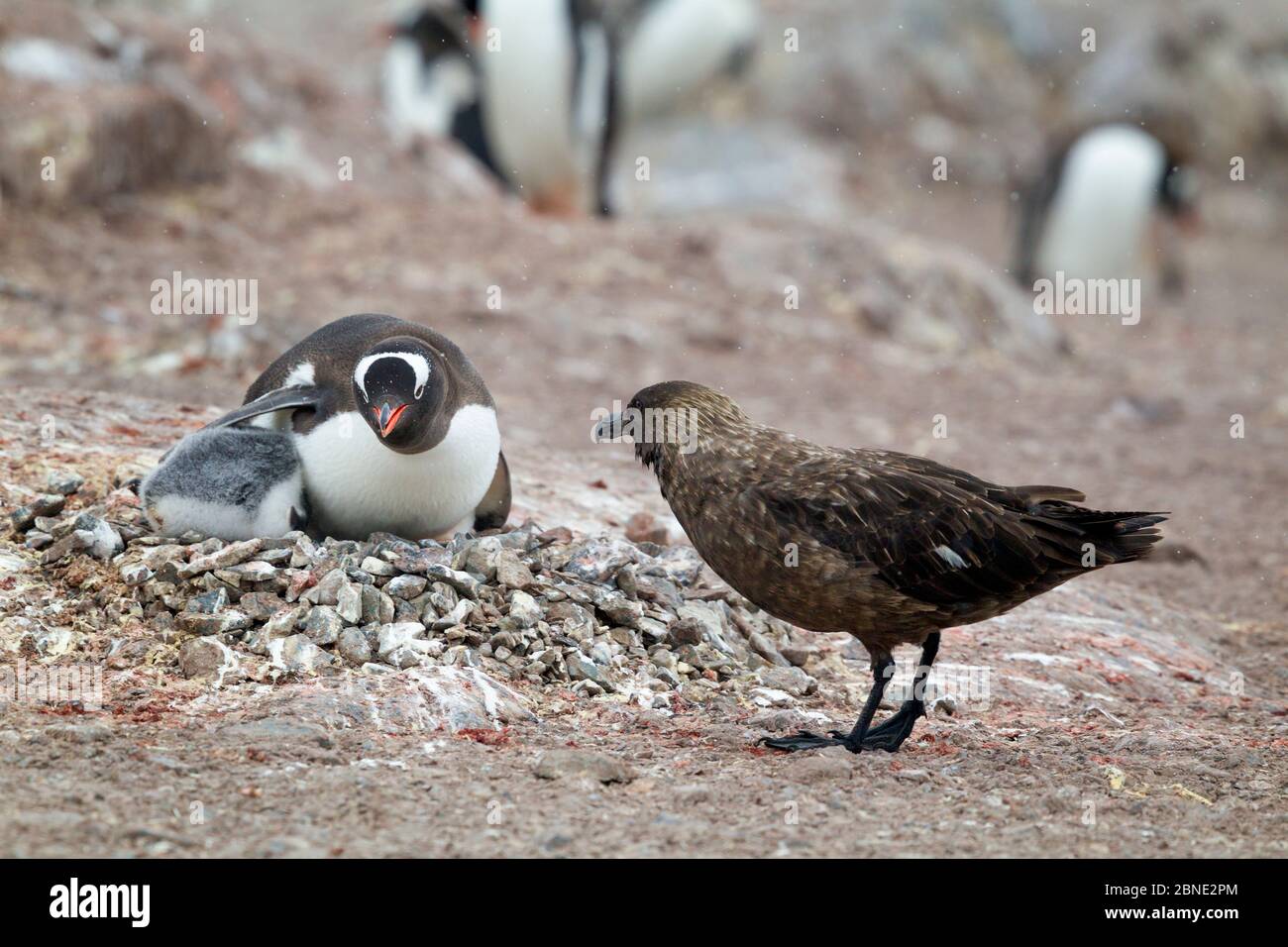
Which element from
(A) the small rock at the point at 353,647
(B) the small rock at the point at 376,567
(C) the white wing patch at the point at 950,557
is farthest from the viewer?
(B) the small rock at the point at 376,567

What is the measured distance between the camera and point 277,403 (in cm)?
431

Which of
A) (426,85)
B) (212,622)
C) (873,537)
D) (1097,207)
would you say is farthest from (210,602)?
(1097,207)

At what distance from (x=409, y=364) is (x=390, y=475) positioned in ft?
1.38

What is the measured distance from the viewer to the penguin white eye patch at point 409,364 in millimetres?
3963

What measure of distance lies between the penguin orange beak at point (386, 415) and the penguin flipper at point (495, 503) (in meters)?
0.80

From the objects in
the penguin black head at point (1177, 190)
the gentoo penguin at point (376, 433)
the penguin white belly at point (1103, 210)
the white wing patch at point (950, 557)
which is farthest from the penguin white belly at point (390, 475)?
the penguin black head at point (1177, 190)

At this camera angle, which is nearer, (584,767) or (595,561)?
(584,767)

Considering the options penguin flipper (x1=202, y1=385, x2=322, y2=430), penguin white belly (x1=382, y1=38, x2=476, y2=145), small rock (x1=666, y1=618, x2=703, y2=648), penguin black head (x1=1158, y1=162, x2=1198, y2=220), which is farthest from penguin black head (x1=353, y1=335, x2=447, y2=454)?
penguin black head (x1=1158, y1=162, x2=1198, y2=220)

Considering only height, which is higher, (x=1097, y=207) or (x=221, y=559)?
(x=1097, y=207)

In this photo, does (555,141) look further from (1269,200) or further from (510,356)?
(1269,200)

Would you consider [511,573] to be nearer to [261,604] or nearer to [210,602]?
[261,604]

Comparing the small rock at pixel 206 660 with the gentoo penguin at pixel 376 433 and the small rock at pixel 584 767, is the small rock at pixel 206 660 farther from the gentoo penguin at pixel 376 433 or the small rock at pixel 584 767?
the small rock at pixel 584 767

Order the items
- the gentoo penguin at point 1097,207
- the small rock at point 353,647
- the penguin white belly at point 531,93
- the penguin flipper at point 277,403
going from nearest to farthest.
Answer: the small rock at point 353,647, the penguin flipper at point 277,403, the penguin white belly at point 531,93, the gentoo penguin at point 1097,207

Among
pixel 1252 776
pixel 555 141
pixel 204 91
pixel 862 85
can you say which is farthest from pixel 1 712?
pixel 862 85
